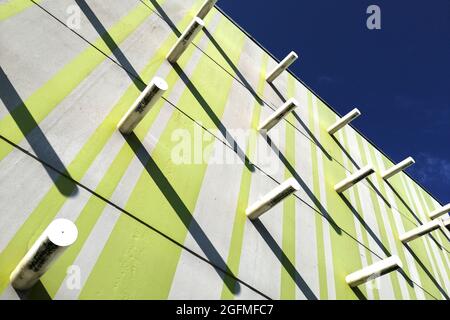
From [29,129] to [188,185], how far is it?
214 centimetres

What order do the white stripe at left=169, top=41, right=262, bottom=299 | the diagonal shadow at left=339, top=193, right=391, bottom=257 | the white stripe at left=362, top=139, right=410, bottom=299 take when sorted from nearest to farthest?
1. the white stripe at left=169, top=41, right=262, bottom=299
2. the white stripe at left=362, top=139, right=410, bottom=299
3. the diagonal shadow at left=339, top=193, right=391, bottom=257

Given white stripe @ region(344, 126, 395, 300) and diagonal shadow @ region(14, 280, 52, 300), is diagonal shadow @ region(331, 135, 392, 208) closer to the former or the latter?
white stripe @ region(344, 126, 395, 300)

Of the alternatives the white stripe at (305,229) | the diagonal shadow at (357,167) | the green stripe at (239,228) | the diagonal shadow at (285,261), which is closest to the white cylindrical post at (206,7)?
the green stripe at (239,228)

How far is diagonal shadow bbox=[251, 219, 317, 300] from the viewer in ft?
18.7

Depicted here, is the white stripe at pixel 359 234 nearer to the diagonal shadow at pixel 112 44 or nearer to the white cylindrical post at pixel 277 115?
the white cylindrical post at pixel 277 115

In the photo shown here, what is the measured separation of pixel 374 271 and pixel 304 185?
2.20m

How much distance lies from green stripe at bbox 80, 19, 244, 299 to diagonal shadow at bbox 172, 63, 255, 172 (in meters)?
0.16

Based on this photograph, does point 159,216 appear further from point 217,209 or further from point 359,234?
point 359,234

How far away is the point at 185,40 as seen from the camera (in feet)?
23.2

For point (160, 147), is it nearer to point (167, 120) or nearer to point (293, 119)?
point (167, 120)

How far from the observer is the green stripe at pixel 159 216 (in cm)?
389

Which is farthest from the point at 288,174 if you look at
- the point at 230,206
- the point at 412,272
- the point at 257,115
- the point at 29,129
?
the point at 29,129

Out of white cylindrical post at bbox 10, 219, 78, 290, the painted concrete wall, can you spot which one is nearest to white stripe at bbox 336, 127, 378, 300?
the painted concrete wall
